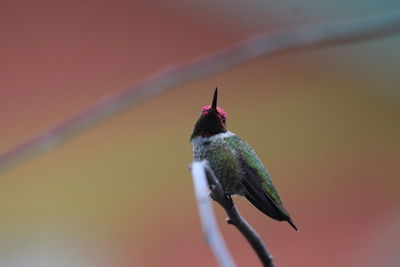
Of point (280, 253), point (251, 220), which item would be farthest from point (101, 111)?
point (251, 220)

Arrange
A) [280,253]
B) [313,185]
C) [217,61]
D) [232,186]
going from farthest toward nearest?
[313,185], [280,253], [232,186], [217,61]

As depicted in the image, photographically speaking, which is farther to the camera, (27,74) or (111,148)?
(111,148)

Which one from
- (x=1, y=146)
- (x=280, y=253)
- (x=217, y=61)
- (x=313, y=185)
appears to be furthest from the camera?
(x=313, y=185)

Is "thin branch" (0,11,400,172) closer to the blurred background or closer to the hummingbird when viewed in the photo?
the hummingbird

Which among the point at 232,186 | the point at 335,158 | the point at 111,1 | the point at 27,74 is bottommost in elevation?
the point at 232,186

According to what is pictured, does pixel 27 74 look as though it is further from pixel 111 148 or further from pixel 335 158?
pixel 335 158

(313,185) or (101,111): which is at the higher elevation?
(313,185)

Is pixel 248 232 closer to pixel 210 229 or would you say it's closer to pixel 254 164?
pixel 210 229

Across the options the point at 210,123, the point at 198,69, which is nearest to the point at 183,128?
the point at 210,123

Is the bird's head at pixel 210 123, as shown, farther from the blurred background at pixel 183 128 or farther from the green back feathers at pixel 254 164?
the blurred background at pixel 183 128
